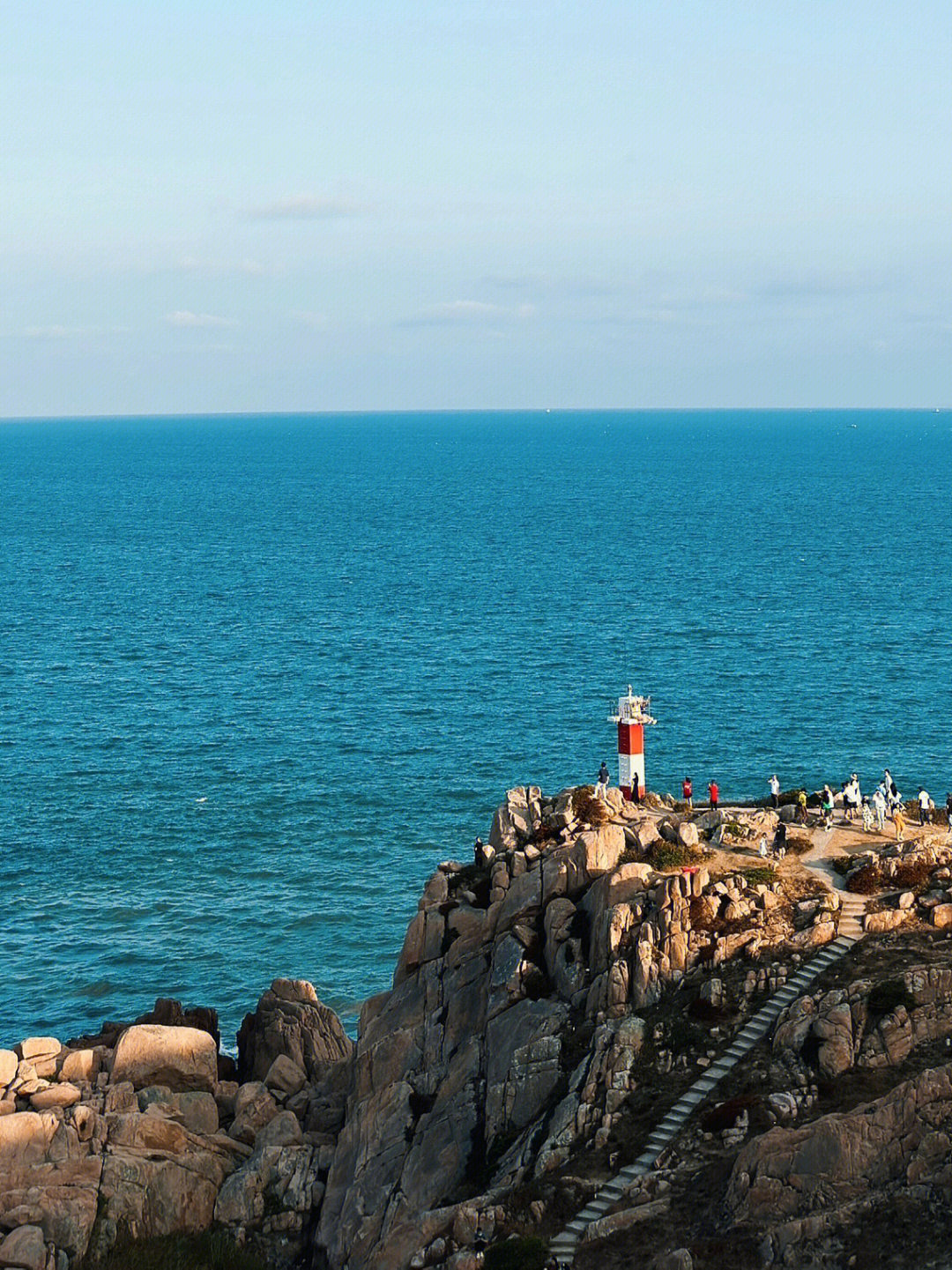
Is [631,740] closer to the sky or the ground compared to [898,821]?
closer to the sky

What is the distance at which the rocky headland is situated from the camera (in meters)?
36.3

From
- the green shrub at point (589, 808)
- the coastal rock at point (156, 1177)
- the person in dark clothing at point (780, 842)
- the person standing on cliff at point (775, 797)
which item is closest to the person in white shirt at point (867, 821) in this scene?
the person in dark clothing at point (780, 842)

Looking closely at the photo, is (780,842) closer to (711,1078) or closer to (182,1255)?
(711,1078)

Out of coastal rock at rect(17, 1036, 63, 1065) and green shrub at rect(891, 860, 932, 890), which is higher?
green shrub at rect(891, 860, 932, 890)

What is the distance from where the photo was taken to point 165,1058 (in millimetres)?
54000

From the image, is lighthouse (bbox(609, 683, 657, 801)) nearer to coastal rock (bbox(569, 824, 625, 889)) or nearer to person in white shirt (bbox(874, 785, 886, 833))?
person in white shirt (bbox(874, 785, 886, 833))

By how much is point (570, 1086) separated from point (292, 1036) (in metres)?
16.6

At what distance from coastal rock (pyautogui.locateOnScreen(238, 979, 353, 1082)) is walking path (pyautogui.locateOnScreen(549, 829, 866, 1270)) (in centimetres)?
1862

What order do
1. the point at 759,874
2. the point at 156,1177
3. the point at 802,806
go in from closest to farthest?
1. the point at 156,1177
2. the point at 759,874
3. the point at 802,806

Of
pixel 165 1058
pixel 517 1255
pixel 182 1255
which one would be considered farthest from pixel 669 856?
pixel 182 1255

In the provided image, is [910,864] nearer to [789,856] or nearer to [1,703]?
[789,856]

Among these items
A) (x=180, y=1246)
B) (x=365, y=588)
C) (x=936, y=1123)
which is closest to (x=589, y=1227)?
(x=936, y=1123)

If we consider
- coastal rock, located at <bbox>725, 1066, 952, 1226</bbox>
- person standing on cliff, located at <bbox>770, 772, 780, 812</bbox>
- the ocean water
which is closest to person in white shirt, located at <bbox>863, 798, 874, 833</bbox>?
person standing on cliff, located at <bbox>770, 772, 780, 812</bbox>

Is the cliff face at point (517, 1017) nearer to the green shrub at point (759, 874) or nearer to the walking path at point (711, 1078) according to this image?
the green shrub at point (759, 874)
